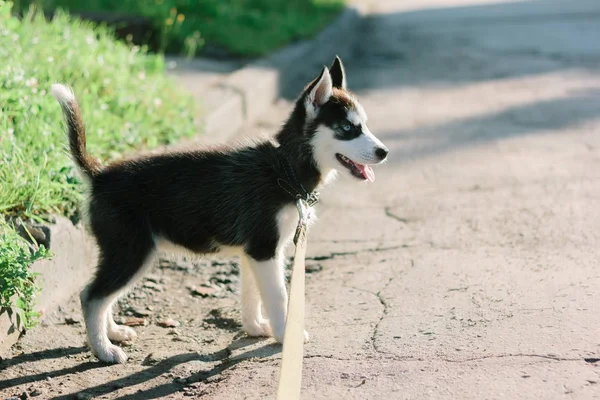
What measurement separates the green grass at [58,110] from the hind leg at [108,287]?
0.32 m

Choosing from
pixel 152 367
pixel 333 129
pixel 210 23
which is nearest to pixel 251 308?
pixel 152 367

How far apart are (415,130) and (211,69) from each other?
242 cm

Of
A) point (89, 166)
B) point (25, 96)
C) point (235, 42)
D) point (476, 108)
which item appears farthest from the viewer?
point (235, 42)

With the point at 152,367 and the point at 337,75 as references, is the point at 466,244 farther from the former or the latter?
the point at 152,367

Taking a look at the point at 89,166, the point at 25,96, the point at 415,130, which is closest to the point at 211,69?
the point at 415,130

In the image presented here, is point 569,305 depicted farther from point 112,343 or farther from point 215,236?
point 112,343

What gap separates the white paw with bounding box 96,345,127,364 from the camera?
4.16 meters

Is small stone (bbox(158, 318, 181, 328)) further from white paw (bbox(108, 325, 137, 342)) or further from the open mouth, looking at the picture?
the open mouth

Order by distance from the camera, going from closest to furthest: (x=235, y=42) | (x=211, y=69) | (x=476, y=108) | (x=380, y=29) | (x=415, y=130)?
1. (x=415, y=130)
2. (x=476, y=108)
3. (x=211, y=69)
4. (x=235, y=42)
5. (x=380, y=29)

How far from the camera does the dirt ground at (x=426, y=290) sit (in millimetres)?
3781

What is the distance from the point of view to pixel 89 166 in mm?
4355

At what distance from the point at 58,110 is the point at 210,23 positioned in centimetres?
482

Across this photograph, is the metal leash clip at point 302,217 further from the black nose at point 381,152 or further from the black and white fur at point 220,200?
the black nose at point 381,152

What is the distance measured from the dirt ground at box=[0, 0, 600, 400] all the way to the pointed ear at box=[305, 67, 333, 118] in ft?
3.40
